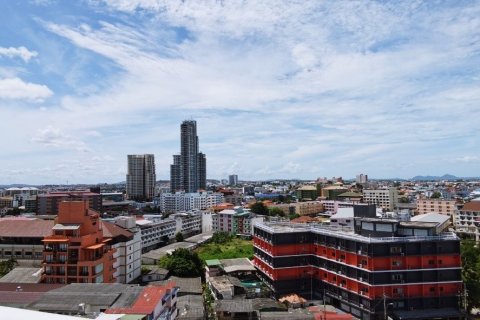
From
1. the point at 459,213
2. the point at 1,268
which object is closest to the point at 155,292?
the point at 1,268

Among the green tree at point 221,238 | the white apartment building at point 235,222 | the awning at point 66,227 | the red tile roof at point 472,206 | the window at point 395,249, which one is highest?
Answer: the awning at point 66,227

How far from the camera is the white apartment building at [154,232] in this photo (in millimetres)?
69037

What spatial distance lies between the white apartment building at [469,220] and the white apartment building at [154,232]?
176ft

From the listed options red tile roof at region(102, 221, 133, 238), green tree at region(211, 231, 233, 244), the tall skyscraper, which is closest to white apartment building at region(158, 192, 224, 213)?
Result: the tall skyscraper

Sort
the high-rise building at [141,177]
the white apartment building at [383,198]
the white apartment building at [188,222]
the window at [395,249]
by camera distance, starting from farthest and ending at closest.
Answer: the high-rise building at [141,177] → the white apartment building at [383,198] → the white apartment building at [188,222] → the window at [395,249]

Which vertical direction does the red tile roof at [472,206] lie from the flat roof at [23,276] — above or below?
above

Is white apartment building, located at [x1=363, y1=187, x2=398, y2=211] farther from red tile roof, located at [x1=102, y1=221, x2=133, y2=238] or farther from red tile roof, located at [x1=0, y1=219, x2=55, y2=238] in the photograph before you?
red tile roof, located at [x1=0, y1=219, x2=55, y2=238]

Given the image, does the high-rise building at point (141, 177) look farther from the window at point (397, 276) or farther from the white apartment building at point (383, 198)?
the window at point (397, 276)

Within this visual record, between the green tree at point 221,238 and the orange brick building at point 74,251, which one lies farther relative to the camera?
the green tree at point 221,238

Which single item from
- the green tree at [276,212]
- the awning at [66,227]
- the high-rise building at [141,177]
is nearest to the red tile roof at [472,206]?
the green tree at [276,212]

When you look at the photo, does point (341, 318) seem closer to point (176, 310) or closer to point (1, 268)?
point (176, 310)

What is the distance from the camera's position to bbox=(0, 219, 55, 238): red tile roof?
44562mm

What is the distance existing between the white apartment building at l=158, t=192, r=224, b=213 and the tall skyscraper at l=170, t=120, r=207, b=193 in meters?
30.2

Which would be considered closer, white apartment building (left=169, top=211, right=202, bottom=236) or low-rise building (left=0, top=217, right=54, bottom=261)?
low-rise building (left=0, top=217, right=54, bottom=261)
